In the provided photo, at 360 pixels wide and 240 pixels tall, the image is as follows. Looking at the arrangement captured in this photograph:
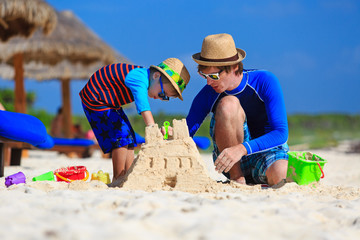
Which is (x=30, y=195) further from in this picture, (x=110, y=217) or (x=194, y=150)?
(x=194, y=150)

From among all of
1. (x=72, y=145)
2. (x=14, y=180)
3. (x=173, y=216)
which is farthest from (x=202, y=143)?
(x=173, y=216)

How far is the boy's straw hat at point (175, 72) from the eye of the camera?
10.2 ft

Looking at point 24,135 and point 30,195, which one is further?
point 24,135

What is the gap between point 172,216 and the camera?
1836mm

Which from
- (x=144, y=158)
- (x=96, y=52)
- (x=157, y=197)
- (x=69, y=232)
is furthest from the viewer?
(x=96, y=52)

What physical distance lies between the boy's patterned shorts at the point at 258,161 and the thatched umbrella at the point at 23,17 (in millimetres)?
6054

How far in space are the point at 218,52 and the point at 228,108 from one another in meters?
0.42

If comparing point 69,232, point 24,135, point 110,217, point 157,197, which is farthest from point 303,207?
point 24,135

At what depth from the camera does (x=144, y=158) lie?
111 inches

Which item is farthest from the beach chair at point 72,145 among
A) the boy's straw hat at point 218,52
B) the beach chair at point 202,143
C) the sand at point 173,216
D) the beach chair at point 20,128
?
the boy's straw hat at point 218,52

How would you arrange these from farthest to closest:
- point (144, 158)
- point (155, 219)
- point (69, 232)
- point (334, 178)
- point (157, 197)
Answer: point (334, 178) < point (144, 158) < point (157, 197) < point (155, 219) < point (69, 232)

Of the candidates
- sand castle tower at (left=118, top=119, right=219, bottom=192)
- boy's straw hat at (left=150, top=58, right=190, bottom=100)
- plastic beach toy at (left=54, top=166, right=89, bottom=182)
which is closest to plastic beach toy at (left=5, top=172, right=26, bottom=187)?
plastic beach toy at (left=54, top=166, right=89, bottom=182)

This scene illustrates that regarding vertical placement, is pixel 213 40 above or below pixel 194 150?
above

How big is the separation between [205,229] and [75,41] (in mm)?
9690
